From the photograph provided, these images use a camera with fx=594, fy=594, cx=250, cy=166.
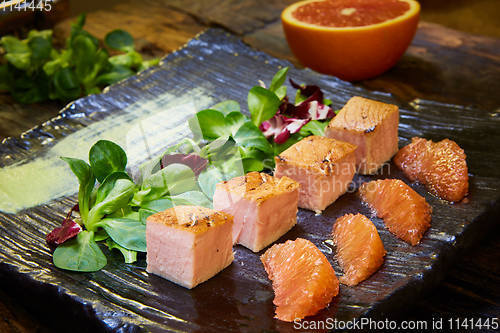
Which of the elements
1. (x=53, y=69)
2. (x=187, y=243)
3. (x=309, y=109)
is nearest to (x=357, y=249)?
(x=187, y=243)

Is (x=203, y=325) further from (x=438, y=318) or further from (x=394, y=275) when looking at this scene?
(x=438, y=318)

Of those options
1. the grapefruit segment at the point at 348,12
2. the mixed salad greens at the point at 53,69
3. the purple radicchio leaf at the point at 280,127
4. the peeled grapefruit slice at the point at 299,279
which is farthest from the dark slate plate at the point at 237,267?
the grapefruit segment at the point at 348,12

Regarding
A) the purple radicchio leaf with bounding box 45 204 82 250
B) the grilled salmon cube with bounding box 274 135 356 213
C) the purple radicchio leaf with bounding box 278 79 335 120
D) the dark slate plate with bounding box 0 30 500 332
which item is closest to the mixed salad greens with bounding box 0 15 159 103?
the dark slate plate with bounding box 0 30 500 332

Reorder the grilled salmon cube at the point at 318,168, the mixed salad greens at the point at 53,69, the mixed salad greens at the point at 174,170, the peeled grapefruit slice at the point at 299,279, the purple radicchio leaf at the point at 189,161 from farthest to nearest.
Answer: the mixed salad greens at the point at 53,69, the purple radicchio leaf at the point at 189,161, the grilled salmon cube at the point at 318,168, the mixed salad greens at the point at 174,170, the peeled grapefruit slice at the point at 299,279

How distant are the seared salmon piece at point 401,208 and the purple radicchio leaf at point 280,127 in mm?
586

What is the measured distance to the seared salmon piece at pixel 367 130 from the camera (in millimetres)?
3041

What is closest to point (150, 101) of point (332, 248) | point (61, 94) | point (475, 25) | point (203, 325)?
point (61, 94)

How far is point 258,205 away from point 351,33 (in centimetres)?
196

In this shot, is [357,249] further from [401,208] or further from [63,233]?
[63,233]

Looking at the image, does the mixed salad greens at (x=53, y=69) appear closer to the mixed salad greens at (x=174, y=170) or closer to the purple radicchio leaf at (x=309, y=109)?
the mixed salad greens at (x=174, y=170)

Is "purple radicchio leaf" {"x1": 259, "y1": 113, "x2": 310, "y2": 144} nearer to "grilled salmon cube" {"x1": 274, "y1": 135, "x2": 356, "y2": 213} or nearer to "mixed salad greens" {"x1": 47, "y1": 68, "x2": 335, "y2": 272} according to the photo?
"mixed salad greens" {"x1": 47, "y1": 68, "x2": 335, "y2": 272}

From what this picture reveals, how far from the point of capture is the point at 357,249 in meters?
2.46

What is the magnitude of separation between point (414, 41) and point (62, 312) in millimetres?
3683

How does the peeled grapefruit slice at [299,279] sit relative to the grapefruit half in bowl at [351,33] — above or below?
below
